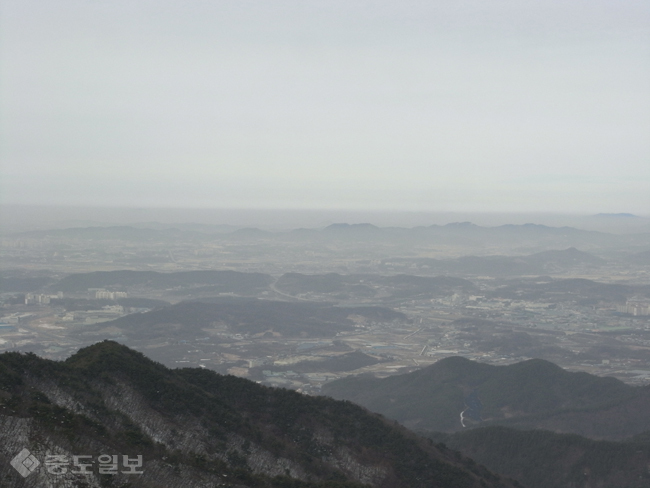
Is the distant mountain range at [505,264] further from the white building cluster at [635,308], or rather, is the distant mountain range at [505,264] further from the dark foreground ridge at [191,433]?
the dark foreground ridge at [191,433]

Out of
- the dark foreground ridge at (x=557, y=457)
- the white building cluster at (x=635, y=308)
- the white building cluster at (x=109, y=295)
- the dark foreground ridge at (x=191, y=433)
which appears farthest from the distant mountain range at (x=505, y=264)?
the dark foreground ridge at (x=191, y=433)

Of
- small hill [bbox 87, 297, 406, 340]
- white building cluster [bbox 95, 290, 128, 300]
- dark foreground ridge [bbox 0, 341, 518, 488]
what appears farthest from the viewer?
white building cluster [bbox 95, 290, 128, 300]

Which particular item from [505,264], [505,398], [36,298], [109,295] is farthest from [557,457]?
[505,264]

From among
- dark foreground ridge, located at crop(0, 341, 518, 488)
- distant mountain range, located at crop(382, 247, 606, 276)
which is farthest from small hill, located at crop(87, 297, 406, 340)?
distant mountain range, located at crop(382, 247, 606, 276)

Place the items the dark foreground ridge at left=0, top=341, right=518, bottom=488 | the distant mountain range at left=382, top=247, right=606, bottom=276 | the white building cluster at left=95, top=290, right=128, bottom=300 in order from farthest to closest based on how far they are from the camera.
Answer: the distant mountain range at left=382, top=247, right=606, bottom=276 < the white building cluster at left=95, top=290, right=128, bottom=300 < the dark foreground ridge at left=0, top=341, right=518, bottom=488

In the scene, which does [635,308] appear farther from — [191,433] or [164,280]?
[191,433]

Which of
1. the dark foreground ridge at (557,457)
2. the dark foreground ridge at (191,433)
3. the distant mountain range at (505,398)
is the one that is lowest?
the distant mountain range at (505,398)

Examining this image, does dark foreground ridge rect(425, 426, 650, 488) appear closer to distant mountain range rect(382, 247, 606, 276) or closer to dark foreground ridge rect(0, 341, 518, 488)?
dark foreground ridge rect(0, 341, 518, 488)
